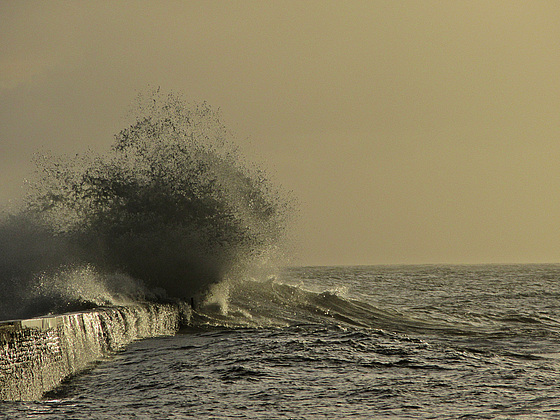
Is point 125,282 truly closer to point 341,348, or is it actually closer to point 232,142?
point 232,142

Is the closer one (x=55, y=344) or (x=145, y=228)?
(x=55, y=344)

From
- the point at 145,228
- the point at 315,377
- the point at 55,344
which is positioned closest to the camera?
the point at 55,344

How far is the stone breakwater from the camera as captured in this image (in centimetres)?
600

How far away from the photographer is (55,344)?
7113mm

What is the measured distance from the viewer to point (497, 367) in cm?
829

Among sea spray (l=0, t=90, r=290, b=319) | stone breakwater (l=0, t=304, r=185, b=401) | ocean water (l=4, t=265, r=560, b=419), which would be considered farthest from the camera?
sea spray (l=0, t=90, r=290, b=319)

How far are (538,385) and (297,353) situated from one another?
3.27 m

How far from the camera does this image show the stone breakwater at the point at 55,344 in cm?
600

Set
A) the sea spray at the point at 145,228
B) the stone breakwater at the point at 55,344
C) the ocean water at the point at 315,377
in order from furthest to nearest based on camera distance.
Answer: the sea spray at the point at 145,228 → the stone breakwater at the point at 55,344 → the ocean water at the point at 315,377

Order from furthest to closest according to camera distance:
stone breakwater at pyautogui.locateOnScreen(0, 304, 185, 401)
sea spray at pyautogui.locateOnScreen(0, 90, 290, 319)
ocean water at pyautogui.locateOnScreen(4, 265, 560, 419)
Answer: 1. sea spray at pyautogui.locateOnScreen(0, 90, 290, 319)
2. stone breakwater at pyautogui.locateOnScreen(0, 304, 185, 401)
3. ocean water at pyautogui.locateOnScreen(4, 265, 560, 419)

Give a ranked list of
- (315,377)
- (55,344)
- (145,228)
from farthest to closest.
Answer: (145,228)
(315,377)
(55,344)

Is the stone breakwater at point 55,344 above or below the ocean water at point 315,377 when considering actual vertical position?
above

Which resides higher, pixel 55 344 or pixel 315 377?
pixel 55 344

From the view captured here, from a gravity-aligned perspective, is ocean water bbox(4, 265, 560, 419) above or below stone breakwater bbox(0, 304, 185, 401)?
below
